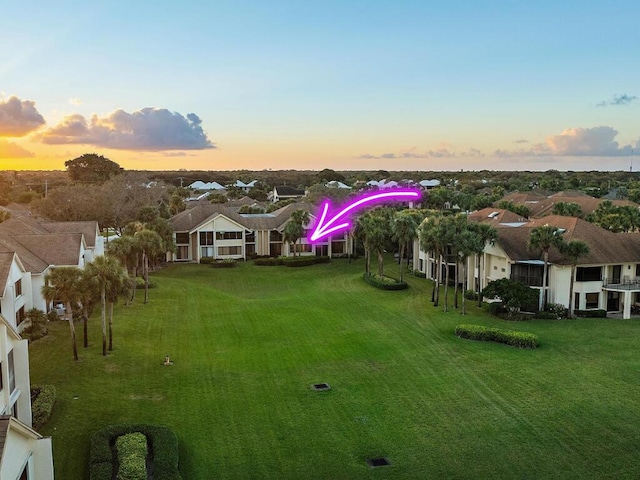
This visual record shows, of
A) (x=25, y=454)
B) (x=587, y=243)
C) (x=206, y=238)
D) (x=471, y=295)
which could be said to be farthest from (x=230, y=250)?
(x=25, y=454)

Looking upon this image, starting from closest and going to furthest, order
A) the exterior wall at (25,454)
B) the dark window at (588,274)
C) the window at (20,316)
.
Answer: the exterior wall at (25,454) < the window at (20,316) < the dark window at (588,274)

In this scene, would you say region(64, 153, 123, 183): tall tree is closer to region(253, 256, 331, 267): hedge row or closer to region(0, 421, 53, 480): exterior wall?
region(253, 256, 331, 267): hedge row

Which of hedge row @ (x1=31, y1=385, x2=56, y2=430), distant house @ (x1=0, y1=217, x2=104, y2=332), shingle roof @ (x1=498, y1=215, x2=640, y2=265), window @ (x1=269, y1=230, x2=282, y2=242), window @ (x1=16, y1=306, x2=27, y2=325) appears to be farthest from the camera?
window @ (x1=269, y1=230, x2=282, y2=242)

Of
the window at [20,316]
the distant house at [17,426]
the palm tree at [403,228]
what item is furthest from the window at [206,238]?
the distant house at [17,426]

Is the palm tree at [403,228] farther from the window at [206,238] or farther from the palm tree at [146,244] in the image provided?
the window at [206,238]

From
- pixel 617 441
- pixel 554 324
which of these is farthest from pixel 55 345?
pixel 554 324

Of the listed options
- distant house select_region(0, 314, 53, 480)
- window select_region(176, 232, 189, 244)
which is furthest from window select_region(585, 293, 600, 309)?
window select_region(176, 232, 189, 244)
